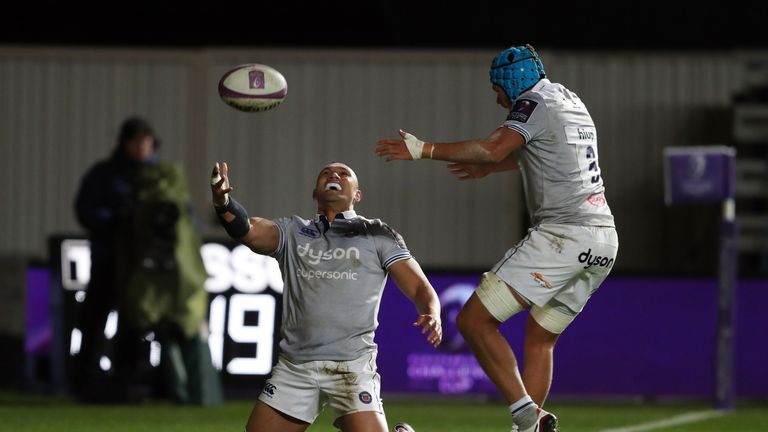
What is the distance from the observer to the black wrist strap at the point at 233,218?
20.9 feet

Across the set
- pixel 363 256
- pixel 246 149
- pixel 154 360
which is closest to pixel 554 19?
pixel 246 149

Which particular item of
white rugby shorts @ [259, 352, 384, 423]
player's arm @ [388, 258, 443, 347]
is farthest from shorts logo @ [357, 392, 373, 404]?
player's arm @ [388, 258, 443, 347]

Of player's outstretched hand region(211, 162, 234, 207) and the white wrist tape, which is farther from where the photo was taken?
the white wrist tape

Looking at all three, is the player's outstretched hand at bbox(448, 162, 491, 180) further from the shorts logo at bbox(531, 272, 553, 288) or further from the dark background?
the dark background

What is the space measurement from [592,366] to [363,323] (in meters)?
6.46

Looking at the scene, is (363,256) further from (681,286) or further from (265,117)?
(265,117)

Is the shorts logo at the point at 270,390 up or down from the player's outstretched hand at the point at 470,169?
Result: down

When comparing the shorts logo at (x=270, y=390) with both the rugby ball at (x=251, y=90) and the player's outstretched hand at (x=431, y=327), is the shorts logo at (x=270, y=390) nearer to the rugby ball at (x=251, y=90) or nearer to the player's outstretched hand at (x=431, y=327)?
the player's outstretched hand at (x=431, y=327)

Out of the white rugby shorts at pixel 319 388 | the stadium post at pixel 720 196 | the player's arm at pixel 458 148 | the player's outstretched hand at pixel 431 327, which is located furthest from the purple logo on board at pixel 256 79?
the stadium post at pixel 720 196

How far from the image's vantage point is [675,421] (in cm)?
1079

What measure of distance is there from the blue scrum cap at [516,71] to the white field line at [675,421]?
3.30 m

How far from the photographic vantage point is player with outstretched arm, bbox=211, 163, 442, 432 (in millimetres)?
6398

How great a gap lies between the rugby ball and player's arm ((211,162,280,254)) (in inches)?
36.4

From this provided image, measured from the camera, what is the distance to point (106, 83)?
16016mm
